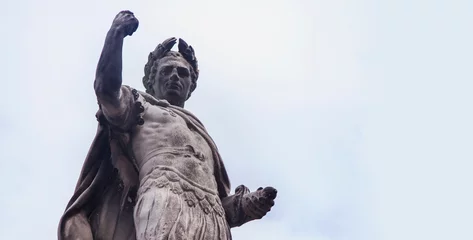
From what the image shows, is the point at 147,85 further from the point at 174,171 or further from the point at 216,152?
the point at 174,171

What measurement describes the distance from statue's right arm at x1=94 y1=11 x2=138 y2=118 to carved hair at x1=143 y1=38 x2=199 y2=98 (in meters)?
Result: 1.41

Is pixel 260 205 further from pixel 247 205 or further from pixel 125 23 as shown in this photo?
pixel 125 23

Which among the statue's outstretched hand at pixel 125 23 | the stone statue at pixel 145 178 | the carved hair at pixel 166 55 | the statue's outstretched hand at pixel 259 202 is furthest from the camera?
the carved hair at pixel 166 55

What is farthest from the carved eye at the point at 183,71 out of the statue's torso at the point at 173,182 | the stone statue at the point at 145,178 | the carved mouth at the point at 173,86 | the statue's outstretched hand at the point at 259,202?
the statue's outstretched hand at the point at 259,202

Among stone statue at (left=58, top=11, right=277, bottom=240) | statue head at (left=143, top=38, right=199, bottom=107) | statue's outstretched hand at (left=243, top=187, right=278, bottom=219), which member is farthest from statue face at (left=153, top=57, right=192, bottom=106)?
statue's outstretched hand at (left=243, top=187, right=278, bottom=219)

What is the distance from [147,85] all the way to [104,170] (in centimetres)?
148

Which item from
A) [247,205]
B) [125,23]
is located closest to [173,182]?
[247,205]

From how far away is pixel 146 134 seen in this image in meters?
8.19

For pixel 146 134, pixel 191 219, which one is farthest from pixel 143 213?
pixel 146 134

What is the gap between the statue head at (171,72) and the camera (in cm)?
920

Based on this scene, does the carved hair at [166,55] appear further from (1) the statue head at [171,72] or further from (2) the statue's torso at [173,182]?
(2) the statue's torso at [173,182]

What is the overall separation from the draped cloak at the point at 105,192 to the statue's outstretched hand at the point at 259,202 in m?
1.02

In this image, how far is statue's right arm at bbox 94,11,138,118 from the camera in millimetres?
7684

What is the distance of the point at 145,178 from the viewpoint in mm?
7844
